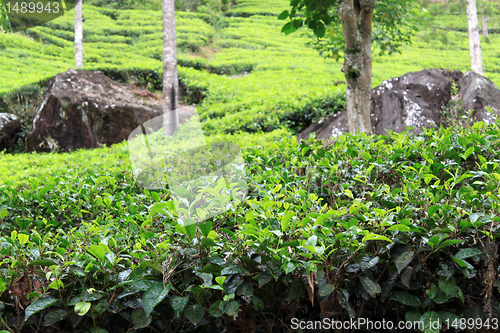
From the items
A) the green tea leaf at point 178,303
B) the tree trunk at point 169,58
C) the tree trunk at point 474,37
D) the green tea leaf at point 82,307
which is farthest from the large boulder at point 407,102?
the tree trunk at point 474,37

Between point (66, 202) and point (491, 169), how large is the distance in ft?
7.91

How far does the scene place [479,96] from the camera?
487 cm

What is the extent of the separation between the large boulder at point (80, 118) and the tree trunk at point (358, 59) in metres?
5.11

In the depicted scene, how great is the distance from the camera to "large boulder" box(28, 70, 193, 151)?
712cm

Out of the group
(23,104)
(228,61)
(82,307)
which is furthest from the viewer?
(228,61)

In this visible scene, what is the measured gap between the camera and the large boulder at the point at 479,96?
4758 millimetres

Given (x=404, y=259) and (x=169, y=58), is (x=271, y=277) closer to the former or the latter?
(x=404, y=259)

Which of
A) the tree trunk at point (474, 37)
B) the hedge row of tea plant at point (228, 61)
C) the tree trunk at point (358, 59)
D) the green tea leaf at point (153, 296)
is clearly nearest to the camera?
the green tea leaf at point (153, 296)

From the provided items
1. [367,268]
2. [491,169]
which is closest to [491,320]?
[367,268]

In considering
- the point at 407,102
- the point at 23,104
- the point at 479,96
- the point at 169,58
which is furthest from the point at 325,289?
the point at 23,104

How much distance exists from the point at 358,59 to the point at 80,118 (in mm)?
6064

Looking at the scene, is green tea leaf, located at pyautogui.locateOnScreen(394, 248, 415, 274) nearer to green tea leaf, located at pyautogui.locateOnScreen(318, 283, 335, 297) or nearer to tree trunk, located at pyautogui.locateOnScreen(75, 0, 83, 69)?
green tea leaf, located at pyautogui.locateOnScreen(318, 283, 335, 297)

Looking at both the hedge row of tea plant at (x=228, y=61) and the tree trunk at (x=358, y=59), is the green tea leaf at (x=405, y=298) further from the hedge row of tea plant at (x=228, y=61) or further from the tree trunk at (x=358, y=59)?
the hedge row of tea plant at (x=228, y=61)

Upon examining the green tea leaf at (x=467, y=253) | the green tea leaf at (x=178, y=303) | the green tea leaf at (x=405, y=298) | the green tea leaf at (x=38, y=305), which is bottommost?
the green tea leaf at (x=405, y=298)
